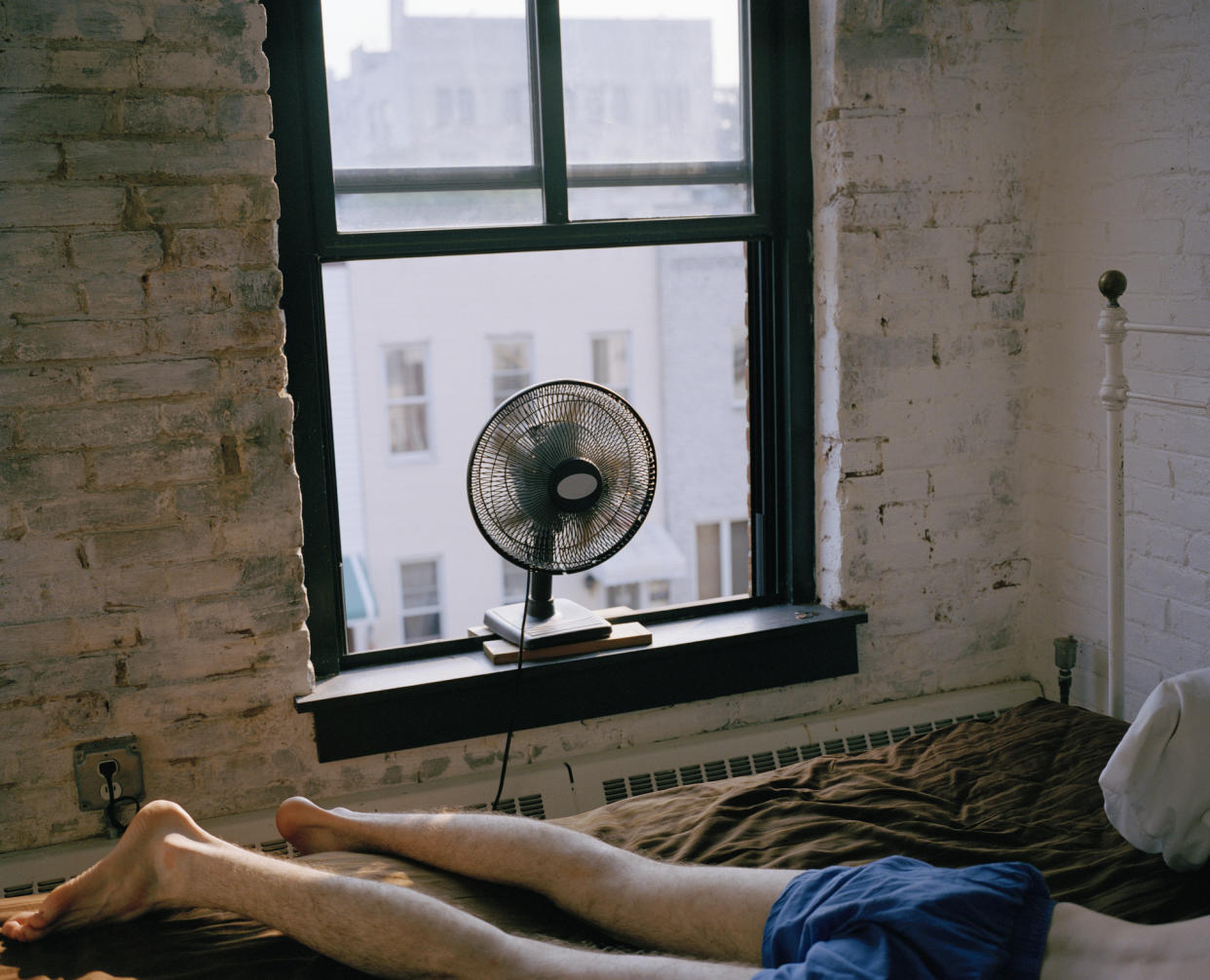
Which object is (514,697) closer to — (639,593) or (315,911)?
(315,911)

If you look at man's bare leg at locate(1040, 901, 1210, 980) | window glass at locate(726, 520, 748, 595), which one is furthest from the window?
window glass at locate(726, 520, 748, 595)

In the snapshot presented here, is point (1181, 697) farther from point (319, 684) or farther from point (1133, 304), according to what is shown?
point (319, 684)

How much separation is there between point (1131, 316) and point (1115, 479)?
0.45m

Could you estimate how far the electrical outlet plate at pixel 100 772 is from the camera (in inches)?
88.0

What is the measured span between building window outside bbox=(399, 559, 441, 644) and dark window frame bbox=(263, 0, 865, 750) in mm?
6240

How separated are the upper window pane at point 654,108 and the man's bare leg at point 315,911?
1.59m

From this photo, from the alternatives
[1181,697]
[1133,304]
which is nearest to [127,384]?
A: [1181,697]

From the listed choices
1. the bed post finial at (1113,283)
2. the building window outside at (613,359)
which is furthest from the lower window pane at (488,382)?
the bed post finial at (1113,283)

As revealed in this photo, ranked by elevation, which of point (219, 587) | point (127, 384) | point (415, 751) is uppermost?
point (127, 384)

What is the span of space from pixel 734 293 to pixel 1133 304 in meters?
6.30

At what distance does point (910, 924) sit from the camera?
1430 mm

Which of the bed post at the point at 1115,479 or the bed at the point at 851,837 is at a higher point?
the bed post at the point at 1115,479

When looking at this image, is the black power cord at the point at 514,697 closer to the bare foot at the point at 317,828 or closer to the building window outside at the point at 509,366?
the bare foot at the point at 317,828

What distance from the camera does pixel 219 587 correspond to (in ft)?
7.54
